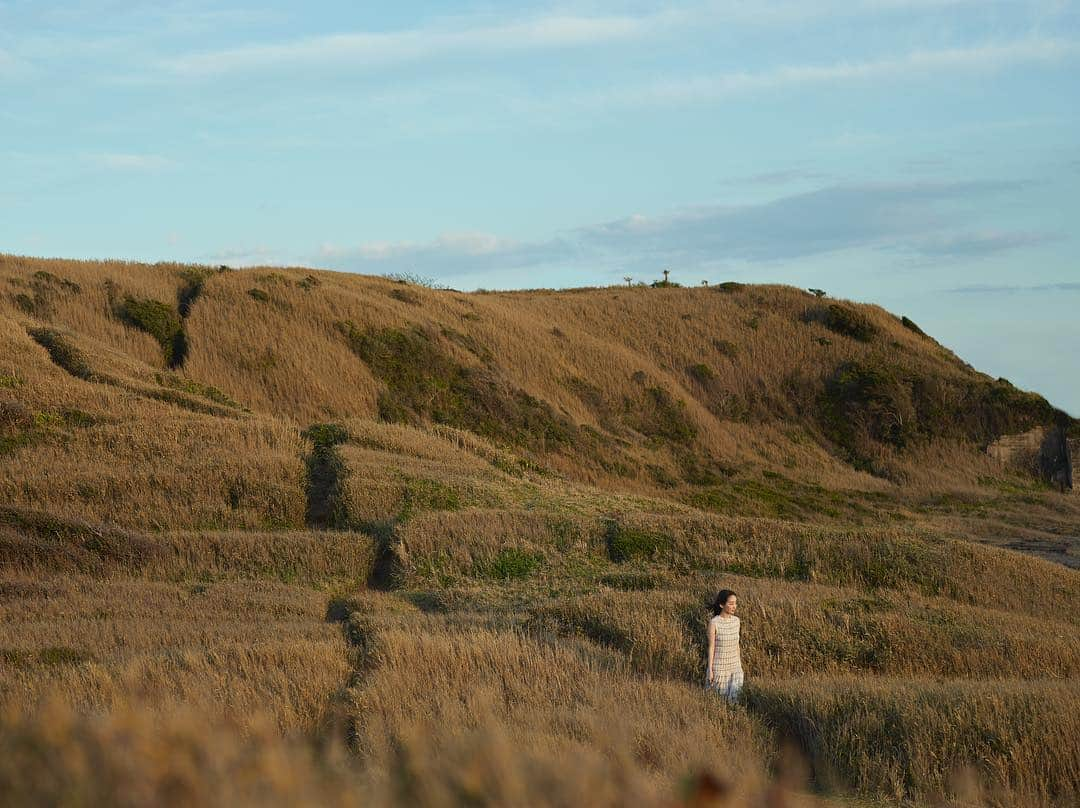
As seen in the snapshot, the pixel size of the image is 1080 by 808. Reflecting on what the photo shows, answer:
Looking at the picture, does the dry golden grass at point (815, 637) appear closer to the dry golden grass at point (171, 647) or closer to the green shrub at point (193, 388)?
the dry golden grass at point (171, 647)

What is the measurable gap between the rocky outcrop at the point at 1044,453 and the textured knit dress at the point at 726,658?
46.8 meters

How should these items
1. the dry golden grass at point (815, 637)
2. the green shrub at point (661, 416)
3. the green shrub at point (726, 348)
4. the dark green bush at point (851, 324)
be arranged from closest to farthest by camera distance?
the dry golden grass at point (815, 637) → the green shrub at point (661, 416) → the green shrub at point (726, 348) → the dark green bush at point (851, 324)

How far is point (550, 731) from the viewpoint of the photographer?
341 inches

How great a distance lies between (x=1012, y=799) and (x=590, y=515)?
17297mm

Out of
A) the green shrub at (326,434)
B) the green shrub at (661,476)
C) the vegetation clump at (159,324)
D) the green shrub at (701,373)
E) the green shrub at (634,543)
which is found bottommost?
the green shrub at (634,543)

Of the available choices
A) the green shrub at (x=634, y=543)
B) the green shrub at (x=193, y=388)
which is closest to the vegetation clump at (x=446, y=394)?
the green shrub at (x=193, y=388)

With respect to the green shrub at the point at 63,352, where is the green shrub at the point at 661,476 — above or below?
below

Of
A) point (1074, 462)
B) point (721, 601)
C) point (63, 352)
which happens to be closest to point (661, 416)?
point (1074, 462)

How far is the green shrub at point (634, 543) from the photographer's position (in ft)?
Result: 75.8

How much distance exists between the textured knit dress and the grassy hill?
426mm

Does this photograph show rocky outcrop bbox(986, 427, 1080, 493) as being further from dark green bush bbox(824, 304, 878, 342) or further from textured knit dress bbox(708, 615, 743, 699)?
textured knit dress bbox(708, 615, 743, 699)

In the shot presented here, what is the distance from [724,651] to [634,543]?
1031 cm

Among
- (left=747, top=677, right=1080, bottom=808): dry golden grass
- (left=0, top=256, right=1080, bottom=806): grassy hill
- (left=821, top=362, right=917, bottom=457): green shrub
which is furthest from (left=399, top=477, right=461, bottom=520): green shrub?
(left=821, top=362, right=917, bottom=457): green shrub

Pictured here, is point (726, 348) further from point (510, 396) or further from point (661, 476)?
point (510, 396)
